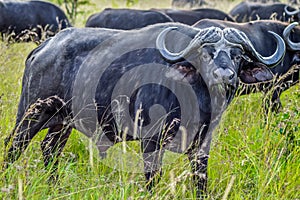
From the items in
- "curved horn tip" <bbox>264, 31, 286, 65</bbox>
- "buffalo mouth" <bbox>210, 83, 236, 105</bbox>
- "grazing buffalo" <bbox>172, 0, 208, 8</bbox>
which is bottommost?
"grazing buffalo" <bbox>172, 0, 208, 8</bbox>

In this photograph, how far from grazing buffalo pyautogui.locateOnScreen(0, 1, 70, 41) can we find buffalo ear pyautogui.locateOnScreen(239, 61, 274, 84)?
7.05 metres

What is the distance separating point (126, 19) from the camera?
9.66 metres

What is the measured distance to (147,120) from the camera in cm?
340

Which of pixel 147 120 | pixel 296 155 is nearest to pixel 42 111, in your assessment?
pixel 147 120

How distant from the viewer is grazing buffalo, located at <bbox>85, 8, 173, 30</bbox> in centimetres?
932

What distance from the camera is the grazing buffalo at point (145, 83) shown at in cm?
317

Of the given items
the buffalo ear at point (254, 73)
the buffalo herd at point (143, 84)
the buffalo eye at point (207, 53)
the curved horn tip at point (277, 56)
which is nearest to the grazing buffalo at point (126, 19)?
the buffalo herd at point (143, 84)

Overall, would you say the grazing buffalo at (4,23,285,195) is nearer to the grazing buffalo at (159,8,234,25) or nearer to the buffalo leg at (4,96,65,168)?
the buffalo leg at (4,96,65,168)

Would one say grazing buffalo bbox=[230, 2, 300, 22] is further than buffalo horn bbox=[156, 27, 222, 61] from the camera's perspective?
Yes

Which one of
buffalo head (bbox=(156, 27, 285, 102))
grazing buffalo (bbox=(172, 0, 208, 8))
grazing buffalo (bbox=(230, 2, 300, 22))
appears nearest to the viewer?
buffalo head (bbox=(156, 27, 285, 102))

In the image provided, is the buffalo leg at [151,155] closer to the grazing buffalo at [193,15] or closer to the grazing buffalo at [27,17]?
the grazing buffalo at [193,15]

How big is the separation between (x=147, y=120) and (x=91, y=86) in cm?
58

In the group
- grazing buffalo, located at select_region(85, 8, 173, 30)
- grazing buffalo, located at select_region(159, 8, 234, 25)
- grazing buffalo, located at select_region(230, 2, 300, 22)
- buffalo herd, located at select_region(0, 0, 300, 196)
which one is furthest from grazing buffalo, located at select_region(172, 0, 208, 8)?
buffalo herd, located at select_region(0, 0, 300, 196)

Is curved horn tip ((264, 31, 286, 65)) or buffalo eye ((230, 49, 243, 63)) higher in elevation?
buffalo eye ((230, 49, 243, 63))
